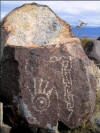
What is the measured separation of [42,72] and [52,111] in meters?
0.74

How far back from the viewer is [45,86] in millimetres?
6832

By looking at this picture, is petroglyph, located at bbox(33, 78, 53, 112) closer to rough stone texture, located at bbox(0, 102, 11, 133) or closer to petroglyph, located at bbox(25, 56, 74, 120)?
petroglyph, located at bbox(25, 56, 74, 120)

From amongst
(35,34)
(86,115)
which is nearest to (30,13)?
(35,34)

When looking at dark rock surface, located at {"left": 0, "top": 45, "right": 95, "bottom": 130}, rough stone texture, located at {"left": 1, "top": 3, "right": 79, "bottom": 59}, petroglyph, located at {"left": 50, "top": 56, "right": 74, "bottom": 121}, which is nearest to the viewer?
dark rock surface, located at {"left": 0, "top": 45, "right": 95, "bottom": 130}

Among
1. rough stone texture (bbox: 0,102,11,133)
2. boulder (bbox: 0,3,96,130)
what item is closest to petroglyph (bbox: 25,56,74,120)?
boulder (bbox: 0,3,96,130)

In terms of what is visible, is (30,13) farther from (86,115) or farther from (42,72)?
(86,115)

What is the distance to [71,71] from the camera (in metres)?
7.04

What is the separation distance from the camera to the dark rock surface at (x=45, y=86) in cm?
677

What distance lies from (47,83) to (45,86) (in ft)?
0.22

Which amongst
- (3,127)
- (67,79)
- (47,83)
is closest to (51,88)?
(47,83)

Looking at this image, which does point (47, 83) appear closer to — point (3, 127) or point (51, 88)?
point (51, 88)

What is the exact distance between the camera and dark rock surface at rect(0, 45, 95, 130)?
266 inches

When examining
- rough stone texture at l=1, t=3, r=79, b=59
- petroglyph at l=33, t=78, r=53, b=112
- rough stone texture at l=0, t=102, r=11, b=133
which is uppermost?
rough stone texture at l=1, t=3, r=79, b=59

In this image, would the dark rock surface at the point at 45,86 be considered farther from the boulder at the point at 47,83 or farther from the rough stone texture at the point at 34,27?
the rough stone texture at the point at 34,27
